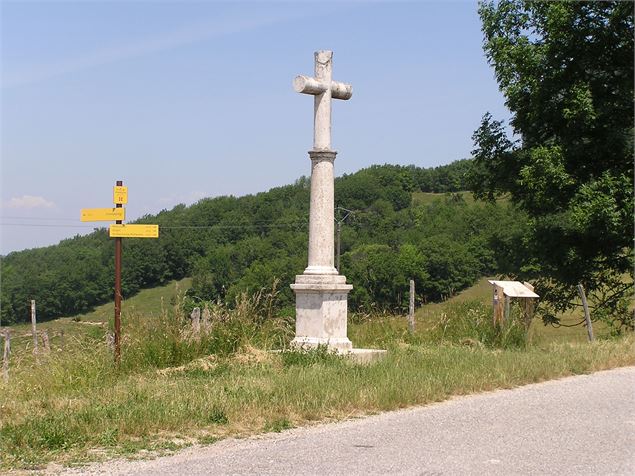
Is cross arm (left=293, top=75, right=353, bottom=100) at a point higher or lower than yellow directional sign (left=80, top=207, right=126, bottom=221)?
higher

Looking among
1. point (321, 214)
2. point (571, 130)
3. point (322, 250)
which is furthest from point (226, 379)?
point (571, 130)

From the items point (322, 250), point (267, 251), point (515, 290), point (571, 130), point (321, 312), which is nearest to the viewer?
point (321, 312)

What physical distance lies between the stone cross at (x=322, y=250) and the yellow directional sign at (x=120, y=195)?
287cm

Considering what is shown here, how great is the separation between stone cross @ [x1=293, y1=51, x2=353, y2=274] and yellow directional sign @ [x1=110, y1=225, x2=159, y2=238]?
103 inches

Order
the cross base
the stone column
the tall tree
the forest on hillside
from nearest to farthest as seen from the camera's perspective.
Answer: the cross base, the stone column, the tall tree, the forest on hillside

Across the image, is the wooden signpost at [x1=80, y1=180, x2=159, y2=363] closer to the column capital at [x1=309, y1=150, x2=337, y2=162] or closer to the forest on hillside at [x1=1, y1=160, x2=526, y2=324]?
the column capital at [x1=309, y1=150, x2=337, y2=162]

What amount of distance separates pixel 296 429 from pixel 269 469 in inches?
59.9

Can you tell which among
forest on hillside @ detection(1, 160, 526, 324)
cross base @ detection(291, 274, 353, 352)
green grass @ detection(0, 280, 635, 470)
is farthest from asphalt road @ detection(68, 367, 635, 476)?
forest on hillside @ detection(1, 160, 526, 324)

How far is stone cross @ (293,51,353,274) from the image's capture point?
12.5 m

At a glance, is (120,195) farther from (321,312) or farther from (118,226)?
(321,312)

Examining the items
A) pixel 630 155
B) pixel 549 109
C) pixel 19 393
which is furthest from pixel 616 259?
pixel 19 393

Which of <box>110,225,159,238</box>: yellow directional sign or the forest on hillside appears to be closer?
<box>110,225,159,238</box>: yellow directional sign

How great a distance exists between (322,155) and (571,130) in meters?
9.65

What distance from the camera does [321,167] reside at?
12602 millimetres
